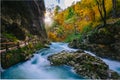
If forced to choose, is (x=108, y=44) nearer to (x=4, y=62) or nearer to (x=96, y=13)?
(x=4, y=62)

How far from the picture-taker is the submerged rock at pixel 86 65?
1360 cm

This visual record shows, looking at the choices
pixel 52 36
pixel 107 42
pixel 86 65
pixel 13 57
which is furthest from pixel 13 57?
pixel 52 36

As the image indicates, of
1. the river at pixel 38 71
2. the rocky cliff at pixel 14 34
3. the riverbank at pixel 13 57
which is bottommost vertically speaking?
the river at pixel 38 71

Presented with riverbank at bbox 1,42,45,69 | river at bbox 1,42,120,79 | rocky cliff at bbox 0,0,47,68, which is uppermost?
rocky cliff at bbox 0,0,47,68

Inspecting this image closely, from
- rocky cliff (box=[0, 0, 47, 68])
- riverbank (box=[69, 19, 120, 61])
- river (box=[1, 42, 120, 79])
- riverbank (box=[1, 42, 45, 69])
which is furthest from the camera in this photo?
riverbank (box=[69, 19, 120, 61])

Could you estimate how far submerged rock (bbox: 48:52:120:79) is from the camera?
44.6 feet

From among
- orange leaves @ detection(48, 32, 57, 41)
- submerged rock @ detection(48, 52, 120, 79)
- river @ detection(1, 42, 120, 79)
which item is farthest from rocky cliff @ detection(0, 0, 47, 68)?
orange leaves @ detection(48, 32, 57, 41)

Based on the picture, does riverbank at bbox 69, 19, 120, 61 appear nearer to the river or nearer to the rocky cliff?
the river

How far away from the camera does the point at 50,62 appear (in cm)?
1745

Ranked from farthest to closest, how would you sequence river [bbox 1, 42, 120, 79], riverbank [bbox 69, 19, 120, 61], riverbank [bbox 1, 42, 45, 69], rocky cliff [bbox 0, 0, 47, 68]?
riverbank [bbox 69, 19, 120, 61], rocky cliff [bbox 0, 0, 47, 68], riverbank [bbox 1, 42, 45, 69], river [bbox 1, 42, 120, 79]

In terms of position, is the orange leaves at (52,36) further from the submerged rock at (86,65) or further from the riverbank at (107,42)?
the submerged rock at (86,65)

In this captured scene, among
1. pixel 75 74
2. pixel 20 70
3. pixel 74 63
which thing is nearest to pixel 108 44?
pixel 74 63

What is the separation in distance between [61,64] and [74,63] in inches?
47.6

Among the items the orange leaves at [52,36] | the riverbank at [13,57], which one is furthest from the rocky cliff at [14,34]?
the orange leaves at [52,36]
